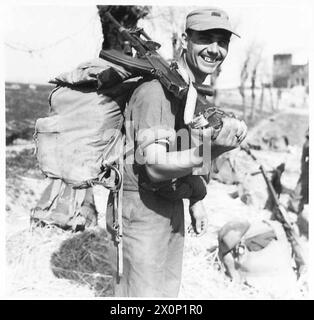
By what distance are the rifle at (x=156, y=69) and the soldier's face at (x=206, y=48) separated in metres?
0.12

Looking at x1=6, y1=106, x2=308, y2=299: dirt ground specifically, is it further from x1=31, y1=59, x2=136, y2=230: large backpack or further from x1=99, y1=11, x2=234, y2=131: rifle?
x1=99, y1=11, x2=234, y2=131: rifle

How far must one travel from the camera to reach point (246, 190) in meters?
8.20

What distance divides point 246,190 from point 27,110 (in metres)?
3.99

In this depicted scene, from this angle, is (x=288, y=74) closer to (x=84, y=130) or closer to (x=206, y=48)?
(x=206, y=48)

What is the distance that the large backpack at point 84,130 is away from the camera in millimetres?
2734

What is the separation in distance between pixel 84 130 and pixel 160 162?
542 millimetres

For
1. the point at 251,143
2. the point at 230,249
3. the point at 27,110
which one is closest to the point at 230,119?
the point at 230,249

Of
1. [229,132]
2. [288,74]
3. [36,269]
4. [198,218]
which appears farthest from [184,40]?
[288,74]

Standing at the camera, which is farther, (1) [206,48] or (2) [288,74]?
(2) [288,74]

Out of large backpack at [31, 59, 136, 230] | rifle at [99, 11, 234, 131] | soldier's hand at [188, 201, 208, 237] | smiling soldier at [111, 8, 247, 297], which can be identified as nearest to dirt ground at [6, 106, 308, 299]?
soldier's hand at [188, 201, 208, 237]

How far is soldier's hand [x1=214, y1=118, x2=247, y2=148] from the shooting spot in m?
2.38

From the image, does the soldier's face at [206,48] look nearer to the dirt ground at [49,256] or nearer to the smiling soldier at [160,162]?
the smiling soldier at [160,162]

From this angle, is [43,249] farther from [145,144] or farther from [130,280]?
[145,144]

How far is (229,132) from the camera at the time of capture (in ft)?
7.84
